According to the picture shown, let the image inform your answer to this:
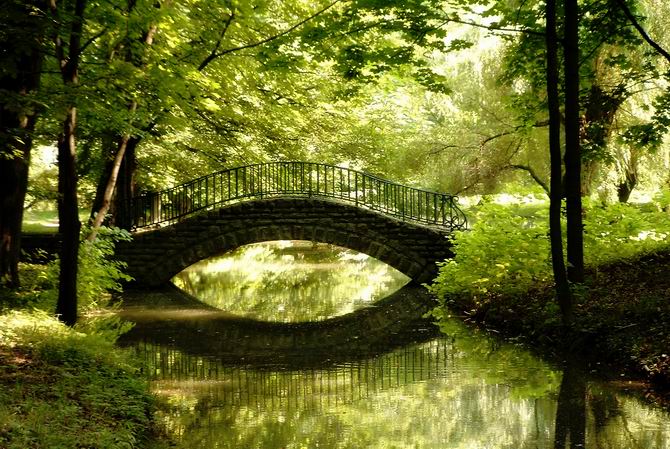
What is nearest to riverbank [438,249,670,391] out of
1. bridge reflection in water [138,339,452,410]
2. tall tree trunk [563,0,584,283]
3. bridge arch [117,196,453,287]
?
tall tree trunk [563,0,584,283]

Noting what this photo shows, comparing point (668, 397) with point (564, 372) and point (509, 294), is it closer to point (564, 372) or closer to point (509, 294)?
point (564, 372)

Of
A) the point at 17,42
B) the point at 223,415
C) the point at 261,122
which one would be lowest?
the point at 223,415

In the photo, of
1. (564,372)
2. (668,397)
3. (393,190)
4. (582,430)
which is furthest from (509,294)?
(393,190)

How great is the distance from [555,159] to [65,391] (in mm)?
6589

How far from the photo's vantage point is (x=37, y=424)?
4.57 meters

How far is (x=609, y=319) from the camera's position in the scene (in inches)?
340

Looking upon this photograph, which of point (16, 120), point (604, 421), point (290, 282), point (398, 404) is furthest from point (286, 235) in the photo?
point (604, 421)

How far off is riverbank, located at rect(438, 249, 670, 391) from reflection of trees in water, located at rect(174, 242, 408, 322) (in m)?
4.61

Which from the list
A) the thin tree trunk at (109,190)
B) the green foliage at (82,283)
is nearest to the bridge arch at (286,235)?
the green foliage at (82,283)

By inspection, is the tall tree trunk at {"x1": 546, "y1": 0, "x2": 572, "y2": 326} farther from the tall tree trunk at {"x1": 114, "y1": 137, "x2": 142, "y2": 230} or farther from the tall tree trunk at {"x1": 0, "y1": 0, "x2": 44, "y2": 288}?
the tall tree trunk at {"x1": 114, "y1": 137, "x2": 142, "y2": 230}

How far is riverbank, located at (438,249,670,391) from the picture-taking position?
771 centimetres

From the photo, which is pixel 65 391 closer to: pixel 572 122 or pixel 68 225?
pixel 68 225

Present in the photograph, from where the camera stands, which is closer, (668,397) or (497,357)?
(668,397)

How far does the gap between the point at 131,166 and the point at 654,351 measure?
45.2ft
